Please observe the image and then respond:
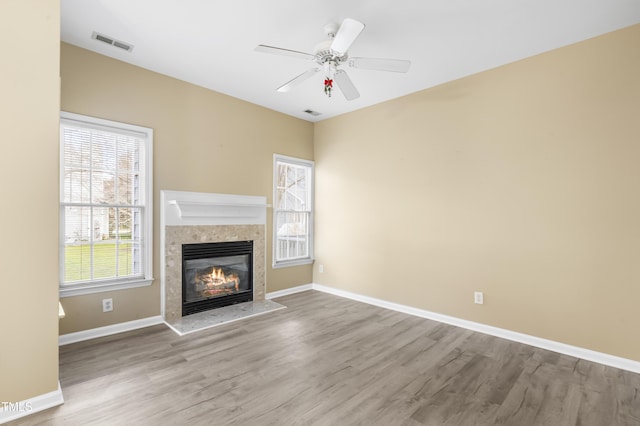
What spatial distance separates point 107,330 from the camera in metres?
3.30

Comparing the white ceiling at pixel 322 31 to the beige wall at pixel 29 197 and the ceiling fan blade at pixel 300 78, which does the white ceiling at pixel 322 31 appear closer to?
the ceiling fan blade at pixel 300 78

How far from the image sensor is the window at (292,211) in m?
5.04

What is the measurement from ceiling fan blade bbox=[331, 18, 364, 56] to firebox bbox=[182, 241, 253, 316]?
2.97m

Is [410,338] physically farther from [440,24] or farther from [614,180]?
[440,24]

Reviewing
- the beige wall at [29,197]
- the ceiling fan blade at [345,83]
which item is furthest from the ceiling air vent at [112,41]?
the ceiling fan blade at [345,83]

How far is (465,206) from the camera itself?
3701mm

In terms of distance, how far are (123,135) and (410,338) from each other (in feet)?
12.9

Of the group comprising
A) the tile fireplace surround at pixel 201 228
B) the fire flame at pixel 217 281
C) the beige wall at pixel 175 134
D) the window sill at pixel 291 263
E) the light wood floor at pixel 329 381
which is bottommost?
the light wood floor at pixel 329 381

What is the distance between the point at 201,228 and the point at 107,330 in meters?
1.49

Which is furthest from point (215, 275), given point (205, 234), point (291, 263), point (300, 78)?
point (300, 78)

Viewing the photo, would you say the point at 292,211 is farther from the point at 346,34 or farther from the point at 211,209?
the point at 346,34

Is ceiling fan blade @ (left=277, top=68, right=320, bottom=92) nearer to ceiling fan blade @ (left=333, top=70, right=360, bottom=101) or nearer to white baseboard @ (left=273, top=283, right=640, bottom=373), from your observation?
ceiling fan blade @ (left=333, top=70, right=360, bottom=101)

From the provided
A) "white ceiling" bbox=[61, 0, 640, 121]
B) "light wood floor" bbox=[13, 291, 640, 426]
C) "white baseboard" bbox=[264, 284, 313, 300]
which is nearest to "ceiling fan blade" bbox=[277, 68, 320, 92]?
"white ceiling" bbox=[61, 0, 640, 121]

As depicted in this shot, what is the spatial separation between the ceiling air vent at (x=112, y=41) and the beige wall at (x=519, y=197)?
314 cm
